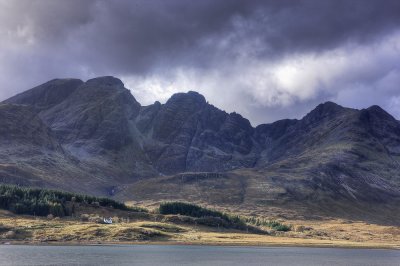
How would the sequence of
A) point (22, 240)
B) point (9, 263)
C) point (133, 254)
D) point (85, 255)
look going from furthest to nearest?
point (22, 240), point (133, 254), point (85, 255), point (9, 263)

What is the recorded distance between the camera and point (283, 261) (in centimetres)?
15612

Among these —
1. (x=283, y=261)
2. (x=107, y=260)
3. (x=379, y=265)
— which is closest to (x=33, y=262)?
(x=107, y=260)

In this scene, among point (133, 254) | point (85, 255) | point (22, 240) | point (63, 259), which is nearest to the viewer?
point (63, 259)

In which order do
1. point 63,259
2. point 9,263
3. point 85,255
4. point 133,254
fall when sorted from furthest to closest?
point 133,254 → point 85,255 → point 63,259 → point 9,263

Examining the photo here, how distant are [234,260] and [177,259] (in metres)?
18.3

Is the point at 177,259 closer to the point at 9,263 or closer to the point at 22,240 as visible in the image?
the point at 9,263

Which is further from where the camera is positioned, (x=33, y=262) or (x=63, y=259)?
(x=63, y=259)

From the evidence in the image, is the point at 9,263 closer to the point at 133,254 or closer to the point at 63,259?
the point at 63,259

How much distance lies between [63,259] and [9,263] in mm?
16827

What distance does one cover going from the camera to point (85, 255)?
14825cm

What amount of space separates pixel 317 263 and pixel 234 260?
84.0ft

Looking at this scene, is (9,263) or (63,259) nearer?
(9,263)

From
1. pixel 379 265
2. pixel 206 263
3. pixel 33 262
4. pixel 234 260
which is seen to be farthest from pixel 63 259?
pixel 379 265

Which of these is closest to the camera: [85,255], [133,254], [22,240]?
[85,255]
